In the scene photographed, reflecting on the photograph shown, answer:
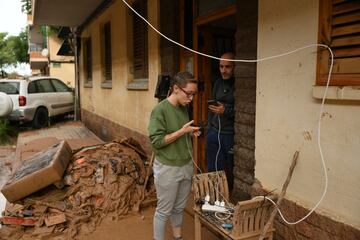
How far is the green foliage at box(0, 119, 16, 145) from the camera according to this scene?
433 inches

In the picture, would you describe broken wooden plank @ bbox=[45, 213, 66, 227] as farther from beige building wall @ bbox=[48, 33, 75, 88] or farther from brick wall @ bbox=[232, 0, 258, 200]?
beige building wall @ bbox=[48, 33, 75, 88]

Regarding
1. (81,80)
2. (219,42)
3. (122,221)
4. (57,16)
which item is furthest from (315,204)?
(81,80)

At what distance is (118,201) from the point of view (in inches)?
180

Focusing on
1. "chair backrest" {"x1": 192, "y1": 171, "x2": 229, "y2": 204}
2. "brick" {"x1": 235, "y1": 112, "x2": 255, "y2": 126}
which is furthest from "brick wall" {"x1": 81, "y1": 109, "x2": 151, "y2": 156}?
"chair backrest" {"x1": 192, "y1": 171, "x2": 229, "y2": 204}

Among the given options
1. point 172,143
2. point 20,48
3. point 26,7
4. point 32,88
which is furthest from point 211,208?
point 20,48

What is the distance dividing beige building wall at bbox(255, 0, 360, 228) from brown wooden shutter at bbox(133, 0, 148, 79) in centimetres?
378

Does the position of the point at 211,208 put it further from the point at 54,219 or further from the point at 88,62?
the point at 88,62

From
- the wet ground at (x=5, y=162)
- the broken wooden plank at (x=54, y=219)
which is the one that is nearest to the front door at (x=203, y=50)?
the broken wooden plank at (x=54, y=219)

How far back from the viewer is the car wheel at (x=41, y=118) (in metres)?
12.1

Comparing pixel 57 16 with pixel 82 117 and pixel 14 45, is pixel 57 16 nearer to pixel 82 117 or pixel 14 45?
pixel 82 117

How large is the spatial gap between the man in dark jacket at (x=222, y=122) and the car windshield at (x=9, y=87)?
9.18m

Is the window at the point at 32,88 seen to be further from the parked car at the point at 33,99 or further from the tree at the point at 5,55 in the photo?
the tree at the point at 5,55

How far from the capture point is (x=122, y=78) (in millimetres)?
7848

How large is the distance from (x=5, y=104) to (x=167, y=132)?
9.07 m
